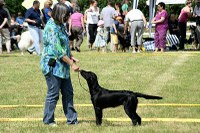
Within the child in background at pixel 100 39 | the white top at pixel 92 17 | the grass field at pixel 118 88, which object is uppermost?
the white top at pixel 92 17

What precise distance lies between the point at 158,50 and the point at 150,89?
935 centimetres

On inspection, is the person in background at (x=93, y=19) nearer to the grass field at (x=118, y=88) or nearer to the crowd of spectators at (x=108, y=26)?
the crowd of spectators at (x=108, y=26)

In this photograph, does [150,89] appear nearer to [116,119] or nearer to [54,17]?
→ [116,119]

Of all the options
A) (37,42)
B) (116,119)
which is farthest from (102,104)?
(37,42)

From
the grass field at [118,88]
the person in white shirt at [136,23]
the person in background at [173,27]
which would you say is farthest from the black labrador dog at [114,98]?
the person in background at [173,27]

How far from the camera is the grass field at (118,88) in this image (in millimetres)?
7550

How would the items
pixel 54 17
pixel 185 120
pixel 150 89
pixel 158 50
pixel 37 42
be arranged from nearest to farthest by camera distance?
pixel 54 17
pixel 185 120
pixel 150 89
pixel 37 42
pixel 158 50

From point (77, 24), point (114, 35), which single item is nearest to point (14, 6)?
point (77, 24)

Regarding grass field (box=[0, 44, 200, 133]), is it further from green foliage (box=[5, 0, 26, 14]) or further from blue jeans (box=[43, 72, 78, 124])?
green foliage (box=[5, 0, 26, 14])

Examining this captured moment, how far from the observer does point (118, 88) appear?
11.3 meters

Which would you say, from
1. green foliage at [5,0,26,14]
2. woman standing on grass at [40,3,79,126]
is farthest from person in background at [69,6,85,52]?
green foliage at [5,0,26,14]

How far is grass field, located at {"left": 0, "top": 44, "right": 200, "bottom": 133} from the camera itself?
24.8 feet

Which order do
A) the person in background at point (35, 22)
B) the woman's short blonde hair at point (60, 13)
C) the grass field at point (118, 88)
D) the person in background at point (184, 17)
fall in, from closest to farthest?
the woman's short blonde hair at point (60, 13) → the grass field at point (118, 88) → the person in background at point (35, 22) → the person in background at point (184, 17)

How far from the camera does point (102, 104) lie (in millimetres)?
7379
